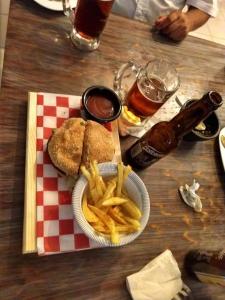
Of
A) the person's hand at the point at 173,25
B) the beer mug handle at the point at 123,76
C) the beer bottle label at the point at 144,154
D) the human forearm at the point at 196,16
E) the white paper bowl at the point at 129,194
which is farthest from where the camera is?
the human forearm at the point at 196,16

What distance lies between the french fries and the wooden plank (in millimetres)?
98

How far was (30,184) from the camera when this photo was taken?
1.98 ft

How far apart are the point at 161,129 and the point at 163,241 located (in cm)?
24

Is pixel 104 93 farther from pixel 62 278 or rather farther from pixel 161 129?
pixel 62 278

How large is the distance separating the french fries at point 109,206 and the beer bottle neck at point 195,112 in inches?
6.0

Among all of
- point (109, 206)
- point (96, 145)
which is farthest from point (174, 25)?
point (109, 206)

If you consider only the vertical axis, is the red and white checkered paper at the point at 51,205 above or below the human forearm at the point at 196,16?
below

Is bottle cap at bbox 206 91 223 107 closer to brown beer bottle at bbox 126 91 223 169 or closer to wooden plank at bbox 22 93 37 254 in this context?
brown beer bottle at bbox 126 91 223 169

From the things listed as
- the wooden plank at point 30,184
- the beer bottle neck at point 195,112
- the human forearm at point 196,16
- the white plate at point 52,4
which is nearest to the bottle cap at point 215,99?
the beer bottle neck at point 195,112

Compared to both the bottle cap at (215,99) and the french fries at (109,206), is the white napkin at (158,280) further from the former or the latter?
the bottle cap at (215,99)

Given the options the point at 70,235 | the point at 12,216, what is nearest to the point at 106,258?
the point at 70,235

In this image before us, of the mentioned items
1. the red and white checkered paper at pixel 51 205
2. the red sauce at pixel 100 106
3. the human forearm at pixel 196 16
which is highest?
the human forearm at pixel 196 16

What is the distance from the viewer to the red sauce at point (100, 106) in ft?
2.33

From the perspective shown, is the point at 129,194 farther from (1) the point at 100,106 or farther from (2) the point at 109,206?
(1) the point at 100,106
